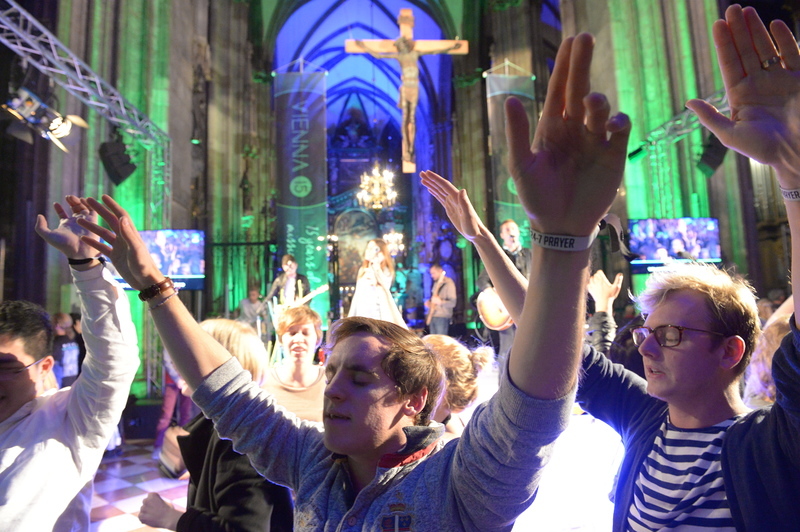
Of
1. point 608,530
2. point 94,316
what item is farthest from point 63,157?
point 608,530

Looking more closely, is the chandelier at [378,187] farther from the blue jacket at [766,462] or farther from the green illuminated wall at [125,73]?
the blue jacket at [766,462]

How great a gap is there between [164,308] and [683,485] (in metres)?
1.37

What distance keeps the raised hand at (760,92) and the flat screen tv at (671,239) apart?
313 inches

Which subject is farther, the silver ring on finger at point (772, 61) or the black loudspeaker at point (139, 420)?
the black loudspeaker at point (139, 420)

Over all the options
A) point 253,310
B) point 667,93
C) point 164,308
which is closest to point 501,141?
point 667,93

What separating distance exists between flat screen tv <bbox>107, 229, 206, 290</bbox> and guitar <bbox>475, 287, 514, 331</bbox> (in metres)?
5.51

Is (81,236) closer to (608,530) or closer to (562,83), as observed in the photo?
(562,83)

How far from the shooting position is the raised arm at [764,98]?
1059mm

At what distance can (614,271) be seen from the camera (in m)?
10.3

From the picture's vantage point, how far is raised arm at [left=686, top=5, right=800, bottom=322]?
106cm

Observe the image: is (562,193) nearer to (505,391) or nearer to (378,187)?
(505,391)

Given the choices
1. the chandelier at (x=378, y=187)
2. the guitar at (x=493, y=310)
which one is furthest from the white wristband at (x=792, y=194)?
the chandelier at (x=378, y=187)

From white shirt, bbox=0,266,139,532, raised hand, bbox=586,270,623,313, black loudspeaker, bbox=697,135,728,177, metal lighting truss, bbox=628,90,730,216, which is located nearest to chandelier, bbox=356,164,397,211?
metal lighting truss, bbox=628,90,730,216

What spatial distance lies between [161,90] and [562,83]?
11036 millimetres
